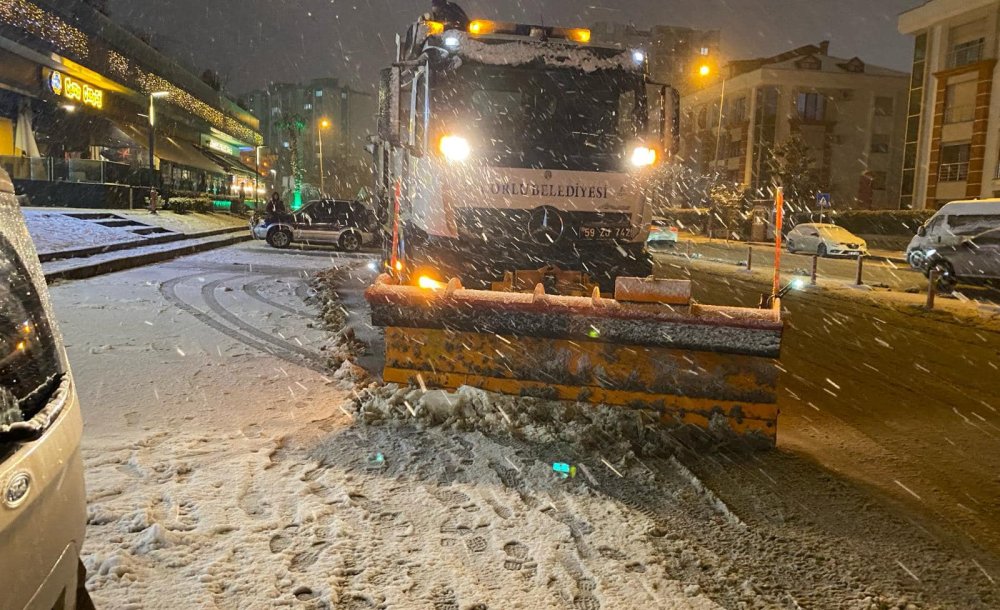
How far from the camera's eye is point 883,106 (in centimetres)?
5709

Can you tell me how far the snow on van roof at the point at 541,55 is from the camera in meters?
7.75

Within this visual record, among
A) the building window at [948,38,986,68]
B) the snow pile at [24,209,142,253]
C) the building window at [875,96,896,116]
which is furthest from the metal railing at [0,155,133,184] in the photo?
the building window at [875,96,896,116]

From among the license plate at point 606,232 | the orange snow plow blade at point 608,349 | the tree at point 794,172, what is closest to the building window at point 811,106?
the tree at point 794,172

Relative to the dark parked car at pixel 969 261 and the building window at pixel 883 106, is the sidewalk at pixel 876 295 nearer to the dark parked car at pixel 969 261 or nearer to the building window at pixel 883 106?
the dark parked car at pixel 969 261

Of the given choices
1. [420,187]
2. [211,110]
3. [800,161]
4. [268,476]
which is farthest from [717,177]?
[268,476]

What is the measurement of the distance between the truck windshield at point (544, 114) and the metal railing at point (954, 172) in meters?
37.7

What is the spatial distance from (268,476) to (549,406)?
78.7 inches

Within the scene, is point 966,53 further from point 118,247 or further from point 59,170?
point 59,170

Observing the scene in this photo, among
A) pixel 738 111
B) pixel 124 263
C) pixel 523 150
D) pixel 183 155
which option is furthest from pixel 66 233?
pixel 738 111

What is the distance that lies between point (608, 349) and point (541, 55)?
405cm

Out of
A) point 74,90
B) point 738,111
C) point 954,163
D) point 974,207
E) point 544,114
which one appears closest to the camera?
point 544,114

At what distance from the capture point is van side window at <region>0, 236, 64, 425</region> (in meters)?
1.81

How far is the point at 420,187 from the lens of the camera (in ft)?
25.7

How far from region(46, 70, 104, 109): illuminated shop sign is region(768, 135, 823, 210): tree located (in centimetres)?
4162
